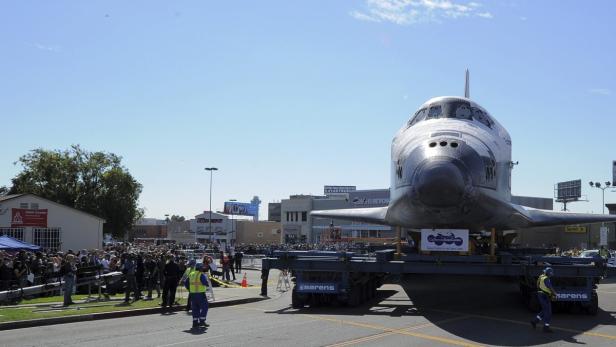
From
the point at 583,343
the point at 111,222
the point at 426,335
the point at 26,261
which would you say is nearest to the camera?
the point at 583,343

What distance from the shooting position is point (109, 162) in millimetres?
53812

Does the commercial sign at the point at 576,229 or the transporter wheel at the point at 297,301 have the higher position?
the commercial sign at the point at 576,229

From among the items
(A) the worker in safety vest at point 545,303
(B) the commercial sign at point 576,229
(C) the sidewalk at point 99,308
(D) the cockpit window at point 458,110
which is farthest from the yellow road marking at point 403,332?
(B) the commercial sign at point 576,229

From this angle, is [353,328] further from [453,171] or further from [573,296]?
[573,296]

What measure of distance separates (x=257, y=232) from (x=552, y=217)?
9552 centimetres

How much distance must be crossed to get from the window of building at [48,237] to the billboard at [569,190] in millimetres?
62003

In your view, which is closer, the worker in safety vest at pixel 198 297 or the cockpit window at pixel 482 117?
the worker in safety vest at pixel 198 297

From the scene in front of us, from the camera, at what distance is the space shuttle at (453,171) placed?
12.0 m

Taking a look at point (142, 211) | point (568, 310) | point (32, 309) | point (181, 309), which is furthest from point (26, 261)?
point (142, 211)

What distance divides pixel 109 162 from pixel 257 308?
133 feet

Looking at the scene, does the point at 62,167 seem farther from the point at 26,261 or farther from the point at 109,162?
the point at 26,261

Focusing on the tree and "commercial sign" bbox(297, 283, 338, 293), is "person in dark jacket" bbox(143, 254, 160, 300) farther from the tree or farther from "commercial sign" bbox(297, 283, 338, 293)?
the tree

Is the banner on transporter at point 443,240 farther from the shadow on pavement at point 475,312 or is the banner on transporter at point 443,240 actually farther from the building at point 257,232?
the building at point 257,232

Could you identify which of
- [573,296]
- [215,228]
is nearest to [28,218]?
[573,296]
